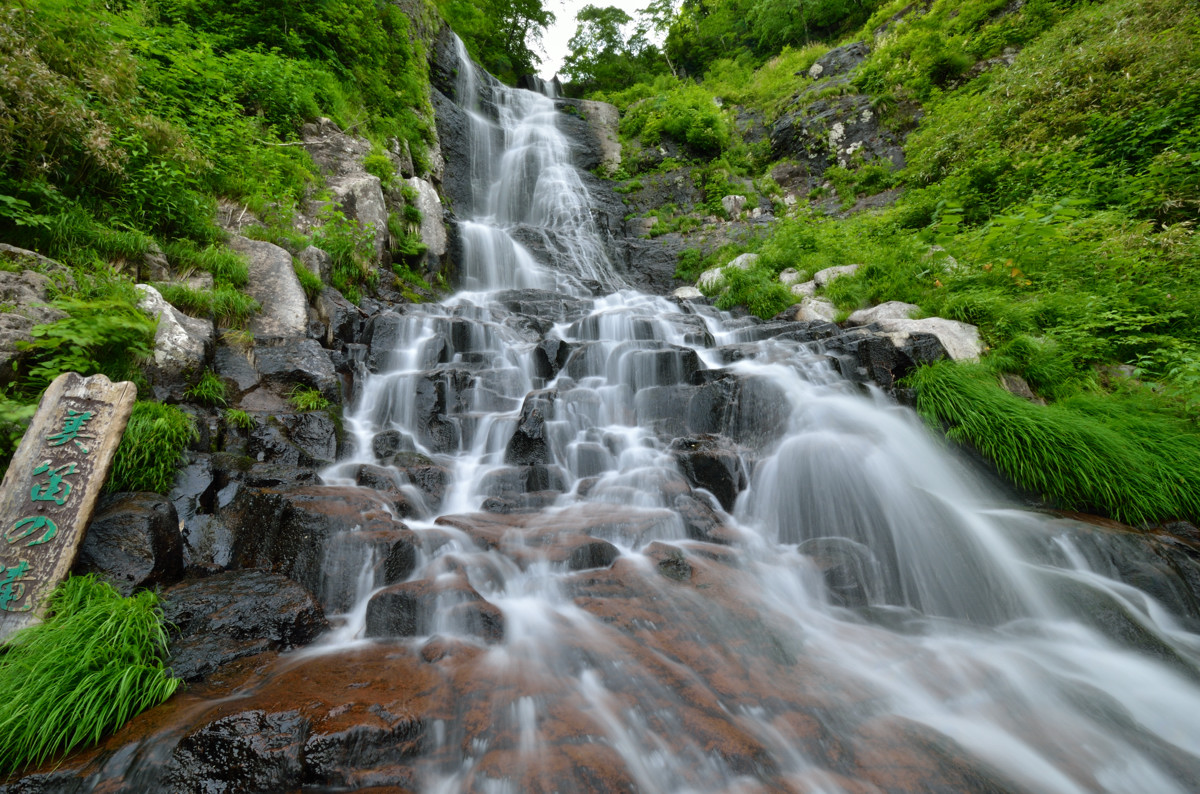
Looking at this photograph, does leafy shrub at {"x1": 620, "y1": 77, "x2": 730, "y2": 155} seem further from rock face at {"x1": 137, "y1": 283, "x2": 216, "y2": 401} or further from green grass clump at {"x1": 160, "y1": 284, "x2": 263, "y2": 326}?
rock face at {"x1": 137, "y1": 283, "x2": 216, "y2": 401}

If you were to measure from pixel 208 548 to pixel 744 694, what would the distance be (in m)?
3.80

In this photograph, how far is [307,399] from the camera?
5031 mm

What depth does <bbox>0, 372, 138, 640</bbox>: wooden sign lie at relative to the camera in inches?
90.1

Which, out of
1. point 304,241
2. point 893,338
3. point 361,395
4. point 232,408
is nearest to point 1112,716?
point 893,338

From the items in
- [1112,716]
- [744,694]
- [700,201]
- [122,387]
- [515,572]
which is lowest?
[1112,716]

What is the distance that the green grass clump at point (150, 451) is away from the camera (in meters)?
3.27

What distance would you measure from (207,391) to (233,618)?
269 cm

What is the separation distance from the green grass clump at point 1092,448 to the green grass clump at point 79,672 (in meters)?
6.46

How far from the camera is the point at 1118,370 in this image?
4820 mm

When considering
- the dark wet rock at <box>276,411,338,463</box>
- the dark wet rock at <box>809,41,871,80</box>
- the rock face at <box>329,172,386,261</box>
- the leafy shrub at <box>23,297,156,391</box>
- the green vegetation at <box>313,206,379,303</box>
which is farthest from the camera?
the dark wet rock at <box>809,41,871,80</box>

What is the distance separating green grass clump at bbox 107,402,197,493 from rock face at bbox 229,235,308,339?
2.22 metres

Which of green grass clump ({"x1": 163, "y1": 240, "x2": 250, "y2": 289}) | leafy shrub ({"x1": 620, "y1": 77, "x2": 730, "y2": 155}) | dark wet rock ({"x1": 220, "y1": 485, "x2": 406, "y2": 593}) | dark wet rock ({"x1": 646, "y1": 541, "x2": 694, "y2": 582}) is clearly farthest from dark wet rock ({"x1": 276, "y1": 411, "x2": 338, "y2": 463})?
leafy shrub ({"x1": 620, "y1": 77, "x2": 730, "y2": 155})

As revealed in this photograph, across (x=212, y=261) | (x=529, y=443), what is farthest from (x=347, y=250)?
(x=529, y=443)

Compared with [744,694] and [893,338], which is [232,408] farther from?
[893,338]
